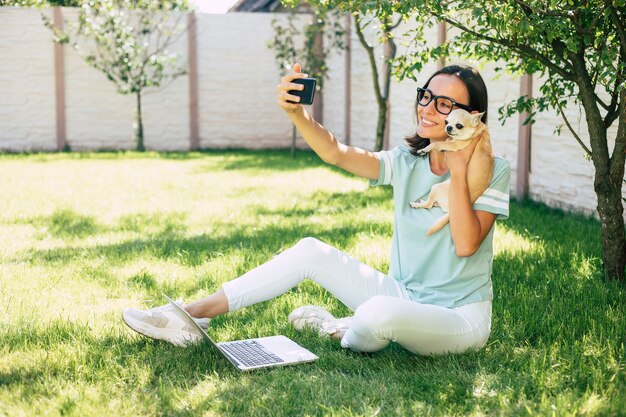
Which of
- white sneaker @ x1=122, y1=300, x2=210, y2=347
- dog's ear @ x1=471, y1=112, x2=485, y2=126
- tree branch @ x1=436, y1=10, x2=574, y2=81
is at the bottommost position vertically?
white sneaker @ x1=122, y1=300, x2=210, y2=347

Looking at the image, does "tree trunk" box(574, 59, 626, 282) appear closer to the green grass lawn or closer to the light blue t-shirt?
the green grass lawn

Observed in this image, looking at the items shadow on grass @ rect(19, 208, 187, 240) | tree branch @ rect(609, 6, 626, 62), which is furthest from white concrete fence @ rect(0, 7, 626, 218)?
tree branch @ rect(609, 6, 626, 62)

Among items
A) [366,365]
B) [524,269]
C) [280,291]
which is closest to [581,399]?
[366,365]

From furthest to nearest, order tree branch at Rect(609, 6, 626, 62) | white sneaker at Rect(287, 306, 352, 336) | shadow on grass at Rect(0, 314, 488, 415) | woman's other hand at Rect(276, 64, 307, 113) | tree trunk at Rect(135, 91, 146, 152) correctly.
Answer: tree trunk at Rect(135, 91, 146, 152) → tree branch at Rect(609, 6, 626, 62) → white sneaker at Rect(287, 306, 352, 336) → woman's other hand at Rect(276, 64, 307, 113) → shadow on grass at Rect(0, 314, 488, 415)

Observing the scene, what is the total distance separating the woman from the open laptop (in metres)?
0.14

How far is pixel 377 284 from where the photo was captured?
9.77 ft

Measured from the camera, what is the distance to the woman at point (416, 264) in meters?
2.79

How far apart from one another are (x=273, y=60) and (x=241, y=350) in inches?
443

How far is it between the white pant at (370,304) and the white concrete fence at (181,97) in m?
8.76

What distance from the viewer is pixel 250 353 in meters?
2.98

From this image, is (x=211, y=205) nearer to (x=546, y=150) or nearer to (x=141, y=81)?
(x=546, y=150)

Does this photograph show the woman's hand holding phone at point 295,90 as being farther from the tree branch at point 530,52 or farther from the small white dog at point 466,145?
the tree branch at point 530,52

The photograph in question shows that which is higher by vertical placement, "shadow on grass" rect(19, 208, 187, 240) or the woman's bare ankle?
the woman's bare ankle

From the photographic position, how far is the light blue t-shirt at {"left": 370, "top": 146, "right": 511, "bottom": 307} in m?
2.88
